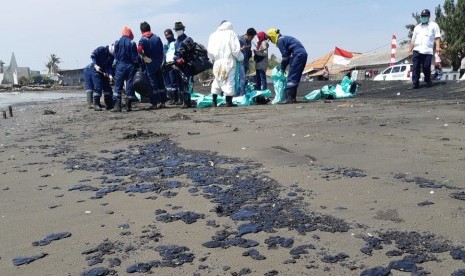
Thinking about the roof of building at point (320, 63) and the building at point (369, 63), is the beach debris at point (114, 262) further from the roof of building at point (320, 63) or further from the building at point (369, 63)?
the roof of building at point (320, 63)

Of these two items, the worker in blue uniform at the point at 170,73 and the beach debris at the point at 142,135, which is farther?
the worker in blue uniform at the point at 170,73

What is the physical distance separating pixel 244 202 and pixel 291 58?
22.5ft

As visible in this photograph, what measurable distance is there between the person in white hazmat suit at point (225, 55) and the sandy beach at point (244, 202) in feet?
12.0

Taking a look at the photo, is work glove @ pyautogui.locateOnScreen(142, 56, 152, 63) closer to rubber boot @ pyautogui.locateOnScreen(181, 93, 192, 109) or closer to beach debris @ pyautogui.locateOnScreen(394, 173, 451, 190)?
rubber boot @ pyautogui.locateOnScreen(181, 93, 192, 109)

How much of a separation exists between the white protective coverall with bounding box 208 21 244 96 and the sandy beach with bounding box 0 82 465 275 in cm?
367

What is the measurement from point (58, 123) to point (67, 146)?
2953 mm

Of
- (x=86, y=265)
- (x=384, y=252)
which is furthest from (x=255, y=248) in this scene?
(x=86, y=265)

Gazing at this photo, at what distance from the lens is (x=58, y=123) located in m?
8.13

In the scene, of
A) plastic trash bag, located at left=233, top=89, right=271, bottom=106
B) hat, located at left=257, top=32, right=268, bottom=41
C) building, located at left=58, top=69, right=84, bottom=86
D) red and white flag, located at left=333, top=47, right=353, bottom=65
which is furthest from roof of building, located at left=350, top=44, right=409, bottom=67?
building, located at left=58, top=69, right=84, bottom=86

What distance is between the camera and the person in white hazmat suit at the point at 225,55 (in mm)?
9195

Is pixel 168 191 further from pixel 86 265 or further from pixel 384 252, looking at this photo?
pixel 384 252

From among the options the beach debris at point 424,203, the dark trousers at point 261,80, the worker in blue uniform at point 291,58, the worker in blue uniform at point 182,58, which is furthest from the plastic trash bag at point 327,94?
the beach debris at point 424,203

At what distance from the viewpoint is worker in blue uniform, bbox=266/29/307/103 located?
930cm

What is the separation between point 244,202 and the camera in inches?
116
